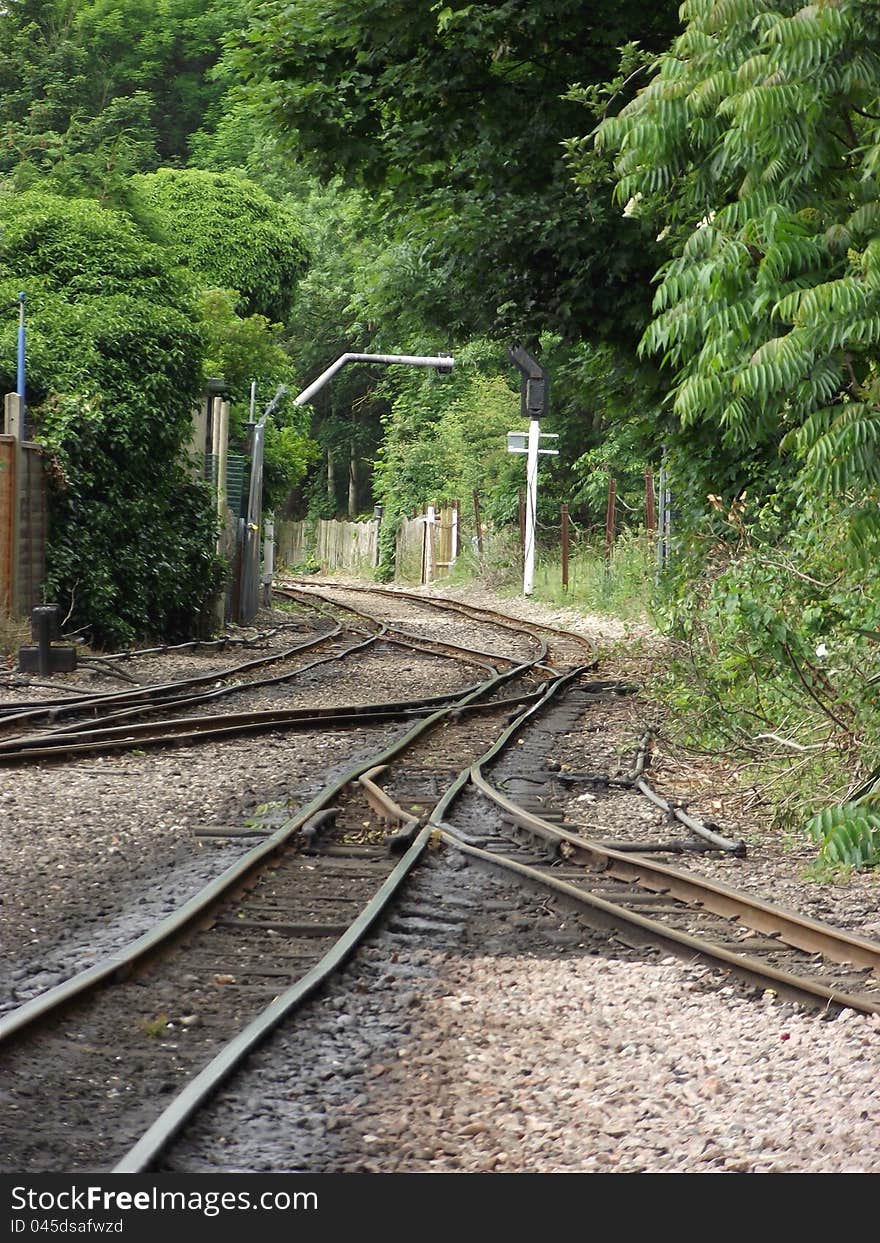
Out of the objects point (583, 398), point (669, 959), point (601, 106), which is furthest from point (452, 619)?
point (669, 959)

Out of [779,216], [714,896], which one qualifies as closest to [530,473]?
[714,896]

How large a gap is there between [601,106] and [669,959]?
607 centimetres

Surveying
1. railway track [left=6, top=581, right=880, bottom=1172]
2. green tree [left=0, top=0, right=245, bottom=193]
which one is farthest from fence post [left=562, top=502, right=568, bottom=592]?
railway track [left=6, top=581, right=880, bottom=1172]

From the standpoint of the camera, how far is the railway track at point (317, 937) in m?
4.29

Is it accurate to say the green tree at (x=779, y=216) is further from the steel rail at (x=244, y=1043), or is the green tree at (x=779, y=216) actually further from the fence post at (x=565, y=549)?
the fence post at (x=565, y=549)

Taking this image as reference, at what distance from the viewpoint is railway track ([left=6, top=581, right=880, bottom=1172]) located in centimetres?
429

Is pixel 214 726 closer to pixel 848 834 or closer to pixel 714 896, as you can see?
pixel 714 896

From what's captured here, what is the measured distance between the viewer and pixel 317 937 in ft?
20.1

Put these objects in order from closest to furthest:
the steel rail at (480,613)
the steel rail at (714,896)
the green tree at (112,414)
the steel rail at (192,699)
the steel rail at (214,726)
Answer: the steel rail at (714,896), the steel rail at (214,726), the steel rail at (192,699), the green tree at (112,414), the steel rail at (480,613)

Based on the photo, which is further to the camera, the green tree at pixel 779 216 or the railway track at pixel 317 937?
the green tree at pixel 779 216

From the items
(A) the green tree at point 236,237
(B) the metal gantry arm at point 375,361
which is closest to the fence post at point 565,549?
(B) the metal gantry arm at point 375,361

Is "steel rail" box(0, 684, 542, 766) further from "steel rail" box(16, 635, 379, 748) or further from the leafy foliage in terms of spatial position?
the leafy foliage
